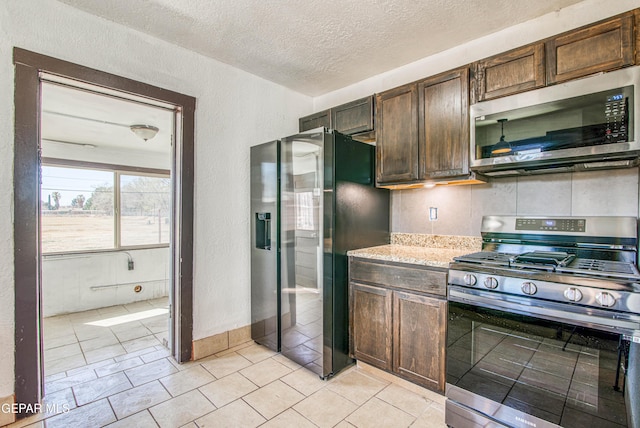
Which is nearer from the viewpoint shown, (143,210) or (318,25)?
(318,25)

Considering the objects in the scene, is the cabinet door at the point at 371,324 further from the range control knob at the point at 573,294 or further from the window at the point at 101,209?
the window at the point at 101,209

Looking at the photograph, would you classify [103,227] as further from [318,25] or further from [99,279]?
[318,25]

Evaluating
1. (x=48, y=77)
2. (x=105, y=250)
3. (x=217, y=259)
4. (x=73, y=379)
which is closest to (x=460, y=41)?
(x=217, y=259)

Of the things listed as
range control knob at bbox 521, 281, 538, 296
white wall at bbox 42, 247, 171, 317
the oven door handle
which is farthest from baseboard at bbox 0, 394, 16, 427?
range control knob at bbox 521, 281, 538, 296

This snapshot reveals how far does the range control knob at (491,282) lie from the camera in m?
1.62

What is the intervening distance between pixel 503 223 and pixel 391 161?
971mm

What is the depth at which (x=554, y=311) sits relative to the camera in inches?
57.2

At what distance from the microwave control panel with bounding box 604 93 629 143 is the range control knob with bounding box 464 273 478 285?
1.02 metres

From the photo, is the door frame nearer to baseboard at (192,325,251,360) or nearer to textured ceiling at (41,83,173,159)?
textured ceiling at (41,83,173,159)

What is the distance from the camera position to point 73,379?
2266 millimetres

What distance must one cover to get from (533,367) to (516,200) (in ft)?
3.85

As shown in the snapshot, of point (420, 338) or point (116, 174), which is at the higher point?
point (116, 174)

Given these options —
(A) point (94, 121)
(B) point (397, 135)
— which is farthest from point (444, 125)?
(A) point (94, 121)

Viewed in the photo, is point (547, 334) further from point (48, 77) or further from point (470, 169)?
point (48, 77)
